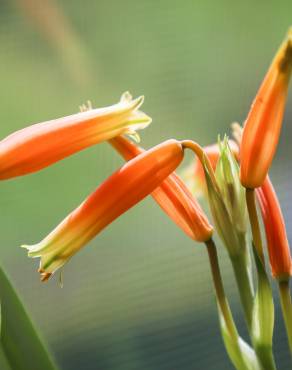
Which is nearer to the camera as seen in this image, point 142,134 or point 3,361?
point 3,361

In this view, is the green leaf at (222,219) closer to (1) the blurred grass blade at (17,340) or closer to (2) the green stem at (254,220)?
(2) the green stem at (254,220)

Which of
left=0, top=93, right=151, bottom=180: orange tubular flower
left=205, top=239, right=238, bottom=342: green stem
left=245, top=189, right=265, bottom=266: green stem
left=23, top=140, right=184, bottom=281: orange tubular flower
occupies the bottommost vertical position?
left=205, top=239, right=238, bottom=342: green stem

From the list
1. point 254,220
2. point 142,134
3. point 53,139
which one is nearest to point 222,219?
point 254,220

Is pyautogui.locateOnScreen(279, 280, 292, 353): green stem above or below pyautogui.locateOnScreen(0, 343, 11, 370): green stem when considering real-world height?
below

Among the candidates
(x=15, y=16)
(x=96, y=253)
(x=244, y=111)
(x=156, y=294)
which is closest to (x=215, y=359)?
(x=156, y=294)

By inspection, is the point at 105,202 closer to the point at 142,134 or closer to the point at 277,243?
the point at 277,243

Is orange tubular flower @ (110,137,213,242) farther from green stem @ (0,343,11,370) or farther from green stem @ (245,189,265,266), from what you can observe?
green stem @ (0,343,11,370)

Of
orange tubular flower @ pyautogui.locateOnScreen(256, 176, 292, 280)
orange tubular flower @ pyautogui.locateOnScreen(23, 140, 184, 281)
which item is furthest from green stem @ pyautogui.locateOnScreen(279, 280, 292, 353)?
orange tubular flower @ pyautogui.locateOnScreen(23, 140, 184, 281)

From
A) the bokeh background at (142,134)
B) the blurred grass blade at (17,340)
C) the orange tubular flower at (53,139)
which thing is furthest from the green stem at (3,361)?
the bokeh background at (142,134)
